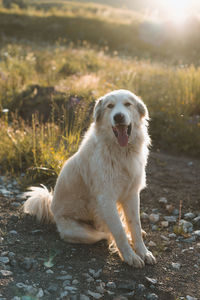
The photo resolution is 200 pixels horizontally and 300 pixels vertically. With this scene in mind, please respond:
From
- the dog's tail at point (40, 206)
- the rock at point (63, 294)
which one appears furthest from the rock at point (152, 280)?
the dog's tail at point (40, 206)

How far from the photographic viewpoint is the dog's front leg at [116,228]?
10.7ft

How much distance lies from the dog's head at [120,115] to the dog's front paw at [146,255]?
3.65 ft

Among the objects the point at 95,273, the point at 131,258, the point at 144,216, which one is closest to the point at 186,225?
the point at 144,216

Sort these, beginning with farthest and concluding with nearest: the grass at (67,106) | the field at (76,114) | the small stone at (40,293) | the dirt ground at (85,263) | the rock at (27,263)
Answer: the grass at (67,106) < the field at (76,114) < the rock at (27,263) < the dirt ground at (85,263) < the small stone at (40,293)

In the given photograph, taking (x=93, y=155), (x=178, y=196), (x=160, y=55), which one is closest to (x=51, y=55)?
(x=160, y=55)

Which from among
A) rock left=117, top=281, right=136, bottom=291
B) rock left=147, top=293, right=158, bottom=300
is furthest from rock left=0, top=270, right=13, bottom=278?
rock left=147, top=293, right=158, bottom=300

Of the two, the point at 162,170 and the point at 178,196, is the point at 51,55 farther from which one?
the point at 178,196

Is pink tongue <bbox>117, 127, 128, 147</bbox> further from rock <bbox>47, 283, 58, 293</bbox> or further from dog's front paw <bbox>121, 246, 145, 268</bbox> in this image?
rock <bbox>47, 283, 58, 293</bbox>

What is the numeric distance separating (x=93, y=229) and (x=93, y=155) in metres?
0.85

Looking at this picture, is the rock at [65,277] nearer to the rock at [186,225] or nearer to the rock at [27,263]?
the rock at [27,263]

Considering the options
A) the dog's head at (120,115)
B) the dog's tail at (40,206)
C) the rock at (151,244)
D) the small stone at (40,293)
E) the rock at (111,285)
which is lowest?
the rock at (151,244)

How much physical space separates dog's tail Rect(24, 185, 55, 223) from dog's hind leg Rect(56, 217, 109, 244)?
356 mm

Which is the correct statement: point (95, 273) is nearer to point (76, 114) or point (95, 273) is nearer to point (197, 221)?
point (197, 221)

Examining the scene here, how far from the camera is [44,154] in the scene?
497cm
